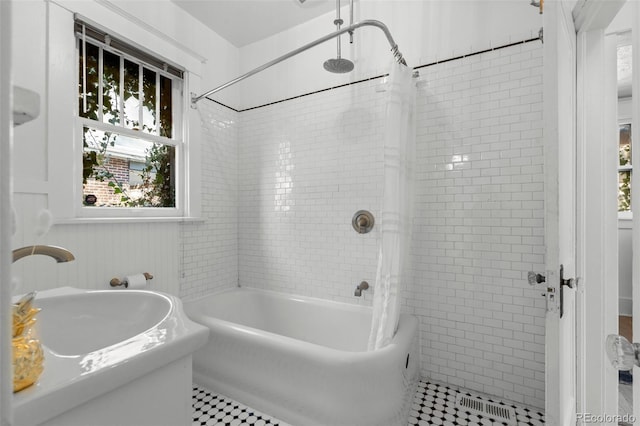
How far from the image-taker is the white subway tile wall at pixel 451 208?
1.88m

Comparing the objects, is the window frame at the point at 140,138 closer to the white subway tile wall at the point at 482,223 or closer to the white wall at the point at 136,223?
the white wall at the point at 136,223

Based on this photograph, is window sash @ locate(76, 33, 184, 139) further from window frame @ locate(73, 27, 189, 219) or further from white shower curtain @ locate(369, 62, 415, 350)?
white shower curtain @ locate(369, 62, 415, 350)

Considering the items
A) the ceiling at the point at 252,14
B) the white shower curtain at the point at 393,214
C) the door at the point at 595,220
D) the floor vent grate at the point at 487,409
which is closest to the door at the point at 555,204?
the door at the point at 595,220

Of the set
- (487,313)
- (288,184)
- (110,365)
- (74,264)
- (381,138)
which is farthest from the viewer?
(288,184)

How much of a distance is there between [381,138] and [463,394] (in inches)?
71.0

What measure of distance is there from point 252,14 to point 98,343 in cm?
258

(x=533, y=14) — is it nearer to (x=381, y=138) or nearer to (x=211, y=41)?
(x=381, y=138)

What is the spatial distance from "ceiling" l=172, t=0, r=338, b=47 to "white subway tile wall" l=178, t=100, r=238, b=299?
2.21 feet

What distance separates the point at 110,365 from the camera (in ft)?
2.05

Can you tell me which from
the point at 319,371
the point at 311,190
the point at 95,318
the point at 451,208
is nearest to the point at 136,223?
the point at 95,318

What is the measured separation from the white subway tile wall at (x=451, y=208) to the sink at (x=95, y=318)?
1575 mm

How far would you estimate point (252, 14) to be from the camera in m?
2.57

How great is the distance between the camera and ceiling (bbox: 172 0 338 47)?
243 centimetres

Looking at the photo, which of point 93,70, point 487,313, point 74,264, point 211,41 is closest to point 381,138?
point 487,313
